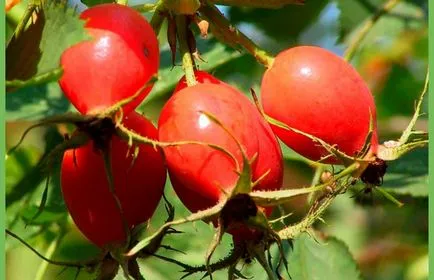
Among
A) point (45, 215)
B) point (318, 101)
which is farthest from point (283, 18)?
point (318, 101)

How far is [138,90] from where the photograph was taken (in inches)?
56.9

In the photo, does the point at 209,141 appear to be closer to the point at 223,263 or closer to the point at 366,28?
the point at 223,263

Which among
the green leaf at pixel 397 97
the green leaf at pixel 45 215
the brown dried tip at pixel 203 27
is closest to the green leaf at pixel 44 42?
the brown dried tip at pixel 203 27

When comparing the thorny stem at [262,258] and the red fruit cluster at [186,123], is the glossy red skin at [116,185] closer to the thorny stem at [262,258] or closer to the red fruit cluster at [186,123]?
the red fruit cluster at [186,123]

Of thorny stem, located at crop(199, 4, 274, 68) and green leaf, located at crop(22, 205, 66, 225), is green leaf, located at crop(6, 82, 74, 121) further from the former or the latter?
thorny stem, located at crop(199, 4, 274, 68)

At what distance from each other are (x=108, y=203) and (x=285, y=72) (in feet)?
1.22

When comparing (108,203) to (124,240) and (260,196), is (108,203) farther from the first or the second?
(260,196)

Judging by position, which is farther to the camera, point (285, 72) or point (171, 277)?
point (171, 277)

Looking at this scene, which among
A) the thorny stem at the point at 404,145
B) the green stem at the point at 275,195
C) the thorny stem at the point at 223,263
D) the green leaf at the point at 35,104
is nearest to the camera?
the green stem at the point at 275,195

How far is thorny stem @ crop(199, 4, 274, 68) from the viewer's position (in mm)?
1692

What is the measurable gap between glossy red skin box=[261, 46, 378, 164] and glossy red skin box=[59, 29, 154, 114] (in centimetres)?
26

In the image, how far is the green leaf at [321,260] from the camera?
2.18 meters

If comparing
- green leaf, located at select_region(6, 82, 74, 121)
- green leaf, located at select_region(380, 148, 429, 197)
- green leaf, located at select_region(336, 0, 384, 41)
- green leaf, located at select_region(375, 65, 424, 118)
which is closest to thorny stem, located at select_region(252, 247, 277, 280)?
green leaf, located at select_region(6, 82, 74, 121)

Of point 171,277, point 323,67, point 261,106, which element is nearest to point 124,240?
point 261,106
